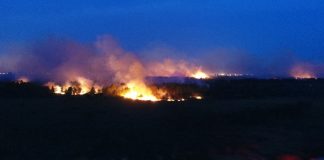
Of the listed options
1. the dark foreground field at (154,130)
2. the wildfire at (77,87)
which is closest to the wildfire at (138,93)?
the wildfire at (77,87)

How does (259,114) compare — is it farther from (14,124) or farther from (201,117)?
(14,124)

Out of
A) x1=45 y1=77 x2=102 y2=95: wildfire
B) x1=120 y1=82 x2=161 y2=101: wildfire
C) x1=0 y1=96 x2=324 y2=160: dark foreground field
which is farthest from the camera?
x1=45 y1=77 x2=102 y2=95: wildfire

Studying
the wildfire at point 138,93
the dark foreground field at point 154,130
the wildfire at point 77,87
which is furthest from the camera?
the wildfire at point 77,87

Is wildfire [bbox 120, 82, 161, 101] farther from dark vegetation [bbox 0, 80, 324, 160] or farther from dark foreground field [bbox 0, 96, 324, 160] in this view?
dark foreground field [bbox 0, 96, 324, 160]

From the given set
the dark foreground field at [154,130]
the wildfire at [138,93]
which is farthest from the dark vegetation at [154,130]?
the wildfire at [138,93]

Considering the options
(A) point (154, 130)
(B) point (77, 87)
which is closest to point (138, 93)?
(B) point (77, 87)

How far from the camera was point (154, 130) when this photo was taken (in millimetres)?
34500

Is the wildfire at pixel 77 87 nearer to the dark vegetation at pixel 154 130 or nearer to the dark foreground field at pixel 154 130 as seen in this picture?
the dark vegetation at pixel 154 130

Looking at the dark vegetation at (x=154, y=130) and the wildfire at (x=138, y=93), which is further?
the wildfire at (x=138, y=93)

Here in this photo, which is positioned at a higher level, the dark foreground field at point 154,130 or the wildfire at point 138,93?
the wildfire at point 138,93

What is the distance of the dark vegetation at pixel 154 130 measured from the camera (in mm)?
28609

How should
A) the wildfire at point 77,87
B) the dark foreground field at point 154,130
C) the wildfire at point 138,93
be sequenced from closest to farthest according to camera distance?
the dark foreground field at point 154,130 → the wildfire at point 138,93 → the wildfire at point 77,87

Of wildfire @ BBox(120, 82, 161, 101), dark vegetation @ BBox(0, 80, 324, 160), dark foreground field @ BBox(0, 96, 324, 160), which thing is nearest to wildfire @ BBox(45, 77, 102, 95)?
wildfire @ BBox(120, 82, 161, 101)

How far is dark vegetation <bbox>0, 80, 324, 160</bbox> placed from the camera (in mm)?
28609
